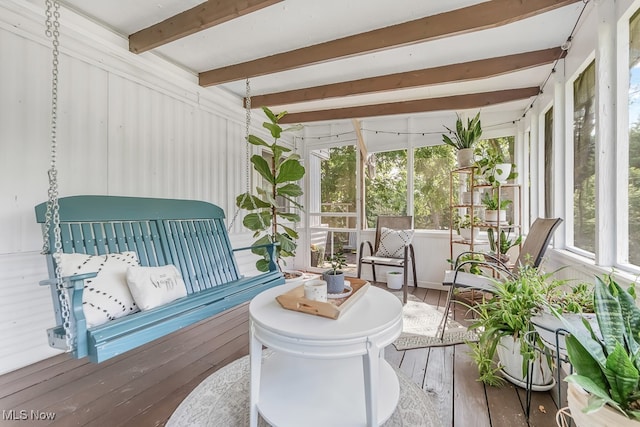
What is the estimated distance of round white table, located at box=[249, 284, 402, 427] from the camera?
1.18 meters

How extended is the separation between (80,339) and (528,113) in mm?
4933

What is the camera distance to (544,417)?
1.54 m

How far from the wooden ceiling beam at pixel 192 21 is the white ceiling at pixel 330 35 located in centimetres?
6

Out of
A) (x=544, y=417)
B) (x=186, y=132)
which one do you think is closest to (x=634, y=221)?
(x=544, y=417)

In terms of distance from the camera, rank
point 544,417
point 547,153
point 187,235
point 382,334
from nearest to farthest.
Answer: point 382,334 → point 544,417 → point 187,235 → point 547,153

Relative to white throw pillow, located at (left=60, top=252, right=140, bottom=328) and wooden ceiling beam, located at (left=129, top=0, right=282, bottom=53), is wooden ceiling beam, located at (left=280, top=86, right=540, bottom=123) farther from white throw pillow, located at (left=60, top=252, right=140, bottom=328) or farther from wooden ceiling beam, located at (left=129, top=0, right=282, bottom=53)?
white throw pillow, located at (left=60, top=252, right=140, bottom=328)

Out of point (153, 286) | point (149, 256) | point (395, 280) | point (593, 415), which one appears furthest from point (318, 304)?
point (395, 280)

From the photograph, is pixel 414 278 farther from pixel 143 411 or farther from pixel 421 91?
pixel 143 411

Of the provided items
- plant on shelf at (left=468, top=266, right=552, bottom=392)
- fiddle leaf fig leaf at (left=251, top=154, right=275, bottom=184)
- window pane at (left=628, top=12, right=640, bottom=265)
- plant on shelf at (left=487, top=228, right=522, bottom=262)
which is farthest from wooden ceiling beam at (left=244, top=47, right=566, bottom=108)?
plant on shelf at (left=468, top=266, right=552, bottom=392)

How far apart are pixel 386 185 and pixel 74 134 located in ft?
12.8

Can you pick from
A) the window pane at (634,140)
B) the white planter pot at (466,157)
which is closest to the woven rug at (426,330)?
the window pane at (634,140)

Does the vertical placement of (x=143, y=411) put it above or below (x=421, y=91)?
below

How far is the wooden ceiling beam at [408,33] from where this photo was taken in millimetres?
Answer: 1934

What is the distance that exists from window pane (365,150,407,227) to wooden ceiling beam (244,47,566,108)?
1571 mm
